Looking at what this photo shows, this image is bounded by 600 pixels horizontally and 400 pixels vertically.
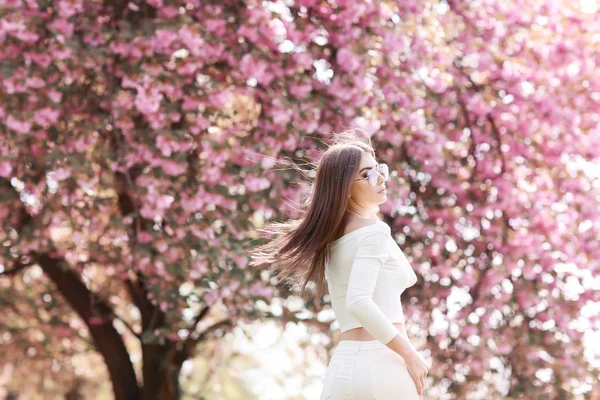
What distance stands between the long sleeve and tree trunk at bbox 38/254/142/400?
5858 mm

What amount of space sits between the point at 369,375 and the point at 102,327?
6260mm

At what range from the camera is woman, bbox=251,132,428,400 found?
123 inches

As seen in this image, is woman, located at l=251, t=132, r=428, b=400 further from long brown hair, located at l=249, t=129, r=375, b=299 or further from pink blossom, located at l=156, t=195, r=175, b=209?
pink blossom, located at l=156, t=195, r=175, b=209

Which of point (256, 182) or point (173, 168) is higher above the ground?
point (256, 182)

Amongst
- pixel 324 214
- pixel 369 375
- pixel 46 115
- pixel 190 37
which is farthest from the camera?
pixel 46 115

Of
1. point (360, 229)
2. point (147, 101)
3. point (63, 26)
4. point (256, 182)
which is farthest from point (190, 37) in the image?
point (360, 229)

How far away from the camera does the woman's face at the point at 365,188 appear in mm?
3453

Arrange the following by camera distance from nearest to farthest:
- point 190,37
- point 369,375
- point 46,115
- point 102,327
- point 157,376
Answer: point 369,375
point 190,37
point 46,115
point 157,376
point 102,327

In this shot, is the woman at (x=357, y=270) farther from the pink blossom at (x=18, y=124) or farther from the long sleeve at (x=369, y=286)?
the pink blossom at (x=18, y=124)

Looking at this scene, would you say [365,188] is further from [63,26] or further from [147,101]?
[63,26]

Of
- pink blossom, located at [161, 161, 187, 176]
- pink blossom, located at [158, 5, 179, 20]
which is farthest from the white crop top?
pink blossom, located at [158, 5, 179, 20]

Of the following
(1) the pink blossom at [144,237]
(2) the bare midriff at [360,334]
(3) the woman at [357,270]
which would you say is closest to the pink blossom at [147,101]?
(1) the pink blossom at [144,237]

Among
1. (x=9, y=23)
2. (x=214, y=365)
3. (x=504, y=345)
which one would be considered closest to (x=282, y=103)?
(x=9, y=23)

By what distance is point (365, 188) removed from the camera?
345 cm
